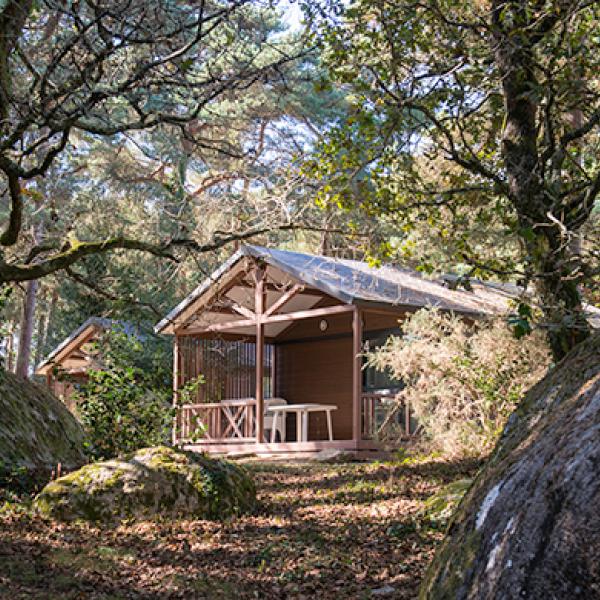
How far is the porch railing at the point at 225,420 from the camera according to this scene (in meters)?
18.1

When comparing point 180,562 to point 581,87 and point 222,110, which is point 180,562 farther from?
point 222,110

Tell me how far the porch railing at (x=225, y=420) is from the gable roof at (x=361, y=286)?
7.55 feet

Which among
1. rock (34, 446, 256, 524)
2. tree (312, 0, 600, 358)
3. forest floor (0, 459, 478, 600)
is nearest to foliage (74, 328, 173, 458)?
rock (34, 446, 256, 524)

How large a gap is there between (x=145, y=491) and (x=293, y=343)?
46.5 feet

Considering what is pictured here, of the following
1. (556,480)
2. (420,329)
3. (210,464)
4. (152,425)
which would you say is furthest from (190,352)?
(556,480)

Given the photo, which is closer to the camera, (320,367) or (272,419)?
(272,419)

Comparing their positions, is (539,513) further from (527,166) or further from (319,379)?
(319,379)

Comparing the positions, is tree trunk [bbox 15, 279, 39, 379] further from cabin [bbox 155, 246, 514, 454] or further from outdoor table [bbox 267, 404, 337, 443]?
outdoor table [bbox 267, 404, 337, 443]

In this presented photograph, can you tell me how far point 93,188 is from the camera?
28984mm

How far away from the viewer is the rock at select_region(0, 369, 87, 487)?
849 centimetres

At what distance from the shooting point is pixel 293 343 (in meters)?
21.3

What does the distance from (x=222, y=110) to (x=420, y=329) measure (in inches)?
613

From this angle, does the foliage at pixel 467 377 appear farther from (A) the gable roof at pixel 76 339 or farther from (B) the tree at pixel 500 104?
(A) the gable roof at pixel 76 339

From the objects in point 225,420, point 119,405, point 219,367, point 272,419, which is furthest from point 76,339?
point 119,405
